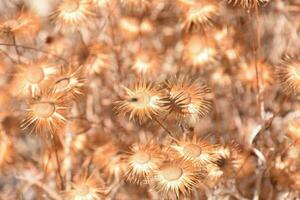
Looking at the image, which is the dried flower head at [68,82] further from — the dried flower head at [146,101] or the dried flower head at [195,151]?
the dried flower head at [195,151]

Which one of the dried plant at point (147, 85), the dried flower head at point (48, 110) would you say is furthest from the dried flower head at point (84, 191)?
the dried flower head at point (48, 110)

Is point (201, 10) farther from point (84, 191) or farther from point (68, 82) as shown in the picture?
point (84, 191)

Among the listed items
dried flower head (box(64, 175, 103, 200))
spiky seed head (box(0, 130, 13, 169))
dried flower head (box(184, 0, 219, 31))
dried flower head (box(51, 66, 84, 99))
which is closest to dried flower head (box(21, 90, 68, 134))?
dried flower head (box(51, 66, 84, 99))

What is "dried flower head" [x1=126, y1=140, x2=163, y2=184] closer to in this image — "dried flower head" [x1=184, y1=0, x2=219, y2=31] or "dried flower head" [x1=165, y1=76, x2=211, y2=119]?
"dried flower head" [x1=165, y1=76, x2=211, y2=119]

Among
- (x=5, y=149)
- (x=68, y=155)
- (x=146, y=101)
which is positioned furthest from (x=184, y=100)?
(x=5, y=149)

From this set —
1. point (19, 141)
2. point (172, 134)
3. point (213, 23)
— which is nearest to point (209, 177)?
point (172, 134)

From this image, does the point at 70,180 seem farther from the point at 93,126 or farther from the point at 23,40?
the point at 23,40
